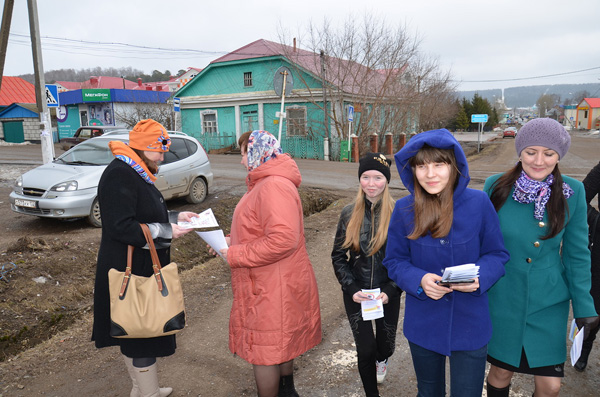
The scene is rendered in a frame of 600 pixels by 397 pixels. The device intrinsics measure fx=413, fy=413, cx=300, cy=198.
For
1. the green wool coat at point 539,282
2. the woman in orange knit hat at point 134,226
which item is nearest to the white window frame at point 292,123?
the woman in orange knit hat at point 134,226

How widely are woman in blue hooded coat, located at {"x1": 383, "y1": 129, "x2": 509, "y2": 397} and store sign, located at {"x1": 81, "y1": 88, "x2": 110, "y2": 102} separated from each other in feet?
113

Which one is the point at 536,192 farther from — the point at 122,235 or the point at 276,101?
the point at 276,101

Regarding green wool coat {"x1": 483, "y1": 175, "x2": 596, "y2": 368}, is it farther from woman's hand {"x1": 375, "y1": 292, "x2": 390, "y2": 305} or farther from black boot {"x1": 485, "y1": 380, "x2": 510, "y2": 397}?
woman's hand {"x1": 375, "y1": 292, "x2": 390, "y2": 305}

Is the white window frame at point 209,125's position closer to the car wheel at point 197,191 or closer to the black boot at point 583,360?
the car wheel at point 197,191

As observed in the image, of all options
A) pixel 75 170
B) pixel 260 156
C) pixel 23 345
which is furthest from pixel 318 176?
pixel 260 156

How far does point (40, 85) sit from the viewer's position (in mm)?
11250

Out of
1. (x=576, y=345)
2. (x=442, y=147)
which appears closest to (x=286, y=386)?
(x=576, y=345)

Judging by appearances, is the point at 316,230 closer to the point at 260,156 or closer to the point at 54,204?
the point at 54,204

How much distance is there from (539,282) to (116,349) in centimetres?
351

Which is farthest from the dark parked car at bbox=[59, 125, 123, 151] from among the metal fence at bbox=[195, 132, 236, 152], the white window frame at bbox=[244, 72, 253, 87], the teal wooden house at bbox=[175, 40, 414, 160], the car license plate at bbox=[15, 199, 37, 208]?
the car license plate at bbox=[15, 199, 37, 208]

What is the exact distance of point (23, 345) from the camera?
13.5ft

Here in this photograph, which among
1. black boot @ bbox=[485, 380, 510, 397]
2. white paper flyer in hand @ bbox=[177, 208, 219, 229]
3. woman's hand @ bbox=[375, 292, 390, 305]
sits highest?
white paper flyer in hand @ bbox=[177, 208, 219, 229]

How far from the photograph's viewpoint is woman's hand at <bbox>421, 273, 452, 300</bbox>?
1979 mm

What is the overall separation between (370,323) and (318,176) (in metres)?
12.1
